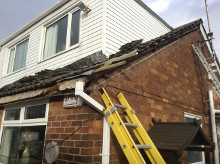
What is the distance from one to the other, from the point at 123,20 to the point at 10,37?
20.3 feet

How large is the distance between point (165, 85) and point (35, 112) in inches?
126

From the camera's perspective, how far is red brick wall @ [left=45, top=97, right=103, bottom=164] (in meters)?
2.82

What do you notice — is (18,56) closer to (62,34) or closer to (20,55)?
(20,55)

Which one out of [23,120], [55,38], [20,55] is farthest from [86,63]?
[20,55]

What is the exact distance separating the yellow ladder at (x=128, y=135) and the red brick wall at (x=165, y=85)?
257 mm

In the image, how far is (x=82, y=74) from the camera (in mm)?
2768

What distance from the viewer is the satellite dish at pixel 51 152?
123 inches

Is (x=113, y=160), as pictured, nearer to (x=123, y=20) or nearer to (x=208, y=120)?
(x=123, y=20)

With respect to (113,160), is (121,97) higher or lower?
higher

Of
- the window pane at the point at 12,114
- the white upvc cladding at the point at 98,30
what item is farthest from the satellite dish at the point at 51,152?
the white upvc cladding at the point at 98,30

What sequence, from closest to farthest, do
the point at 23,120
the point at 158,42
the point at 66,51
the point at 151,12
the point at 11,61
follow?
the point at 23,120 → the point at 158,42 → the point at 66,51 → the point at 151,12 → the point at 11,61

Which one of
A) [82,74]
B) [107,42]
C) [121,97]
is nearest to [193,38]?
[107,42]

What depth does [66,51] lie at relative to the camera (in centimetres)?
633

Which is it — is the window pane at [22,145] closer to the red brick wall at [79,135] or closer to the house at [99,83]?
the house at [99,83]
